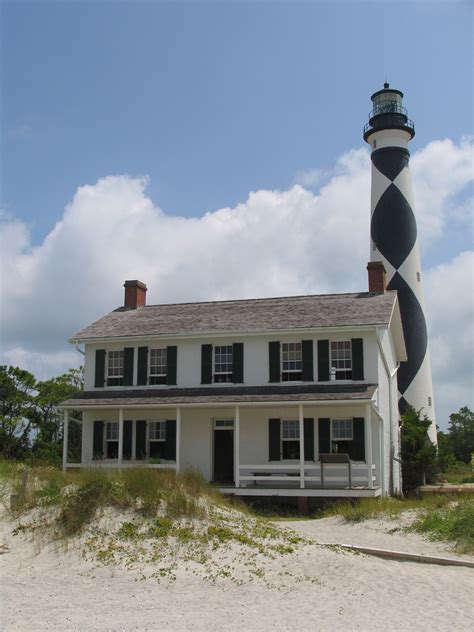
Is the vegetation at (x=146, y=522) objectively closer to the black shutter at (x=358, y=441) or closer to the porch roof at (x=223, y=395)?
the porch roof at (x=223, y=395)

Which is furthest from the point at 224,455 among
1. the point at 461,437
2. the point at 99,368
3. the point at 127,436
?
the point at 461,437

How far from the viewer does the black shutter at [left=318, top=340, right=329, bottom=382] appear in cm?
2141

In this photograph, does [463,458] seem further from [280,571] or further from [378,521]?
[280,571]

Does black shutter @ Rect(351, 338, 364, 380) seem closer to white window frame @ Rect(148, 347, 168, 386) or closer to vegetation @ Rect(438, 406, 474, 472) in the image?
white window frame @ Rect(148, 347, 168, 386)

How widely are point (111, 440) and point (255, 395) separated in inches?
203

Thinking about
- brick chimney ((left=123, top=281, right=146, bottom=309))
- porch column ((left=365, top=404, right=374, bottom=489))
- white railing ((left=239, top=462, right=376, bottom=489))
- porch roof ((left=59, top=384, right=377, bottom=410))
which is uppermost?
brick chimney ((left=123, top=281, right=146, bottom=309))

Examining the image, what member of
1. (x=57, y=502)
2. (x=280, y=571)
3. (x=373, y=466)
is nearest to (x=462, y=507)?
(x=373, y=466)

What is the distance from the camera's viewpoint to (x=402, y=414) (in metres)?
28.3

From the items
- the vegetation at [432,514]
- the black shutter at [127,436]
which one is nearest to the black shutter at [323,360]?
the vegetation at [432,514]

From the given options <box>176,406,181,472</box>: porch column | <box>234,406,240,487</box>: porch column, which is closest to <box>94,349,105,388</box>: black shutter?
<box>176,406,181,472</box>: porch column

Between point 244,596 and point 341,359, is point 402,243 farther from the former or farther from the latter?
point 244,596

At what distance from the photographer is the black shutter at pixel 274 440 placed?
2108 cm

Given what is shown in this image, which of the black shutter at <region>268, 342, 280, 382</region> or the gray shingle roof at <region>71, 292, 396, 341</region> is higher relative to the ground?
the gray shingle roof at <region>71, 292, 396, 341</region>

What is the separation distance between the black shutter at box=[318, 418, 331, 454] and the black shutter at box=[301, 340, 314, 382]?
137 cm
